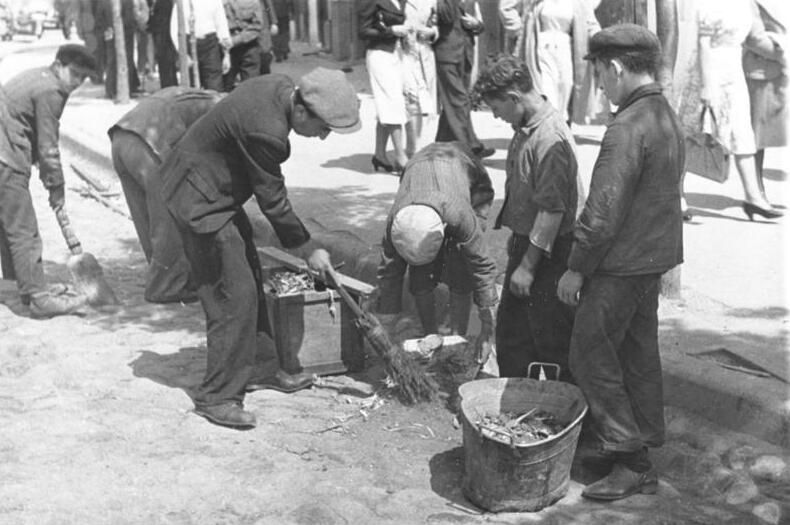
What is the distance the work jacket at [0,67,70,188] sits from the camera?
8016mm

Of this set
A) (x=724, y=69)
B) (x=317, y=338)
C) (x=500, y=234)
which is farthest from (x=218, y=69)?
(x=317, y=338)

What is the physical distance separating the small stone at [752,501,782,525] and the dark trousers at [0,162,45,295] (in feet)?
16.5

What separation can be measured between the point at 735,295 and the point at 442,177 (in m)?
2.14

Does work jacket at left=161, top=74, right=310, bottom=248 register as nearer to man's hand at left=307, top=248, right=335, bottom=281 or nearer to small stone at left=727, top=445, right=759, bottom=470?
man's hand at left=307, top=248, right=335, bottom=281

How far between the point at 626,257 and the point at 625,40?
0.88 m

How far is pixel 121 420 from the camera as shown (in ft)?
20.9

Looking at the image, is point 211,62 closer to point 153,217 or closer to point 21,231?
point 153,217

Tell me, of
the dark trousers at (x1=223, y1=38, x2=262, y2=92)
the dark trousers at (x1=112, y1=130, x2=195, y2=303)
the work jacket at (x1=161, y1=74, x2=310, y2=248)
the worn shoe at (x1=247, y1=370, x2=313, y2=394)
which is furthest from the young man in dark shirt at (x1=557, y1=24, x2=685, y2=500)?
the dark trousers at (x1=223, y1=38, x2=262, y2=92)

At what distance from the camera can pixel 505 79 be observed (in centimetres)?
571

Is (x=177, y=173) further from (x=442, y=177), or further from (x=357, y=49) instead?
(x=357, y=49)

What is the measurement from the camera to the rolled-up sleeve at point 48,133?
8.01 meters

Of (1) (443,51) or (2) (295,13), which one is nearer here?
(1) (443,51)

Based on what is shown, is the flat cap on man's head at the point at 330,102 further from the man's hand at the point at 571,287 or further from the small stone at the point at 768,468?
the small stone at the point at 768,468

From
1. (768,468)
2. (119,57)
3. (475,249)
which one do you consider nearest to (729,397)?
(768,468)
